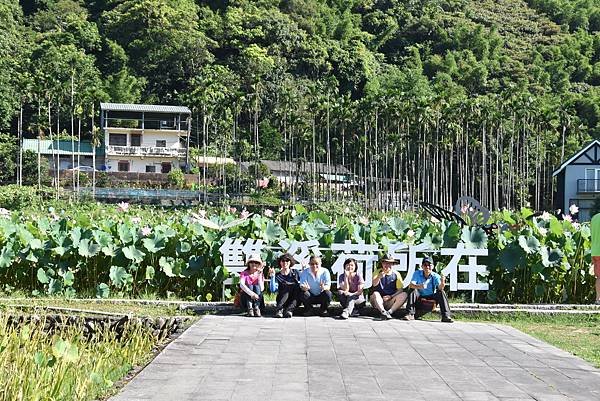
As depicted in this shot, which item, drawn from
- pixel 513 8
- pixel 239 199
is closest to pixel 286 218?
pixel 239 199

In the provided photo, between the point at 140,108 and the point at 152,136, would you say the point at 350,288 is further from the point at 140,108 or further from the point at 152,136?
the point at 152,136

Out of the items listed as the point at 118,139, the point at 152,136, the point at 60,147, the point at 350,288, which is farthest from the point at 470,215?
the point at 118,139

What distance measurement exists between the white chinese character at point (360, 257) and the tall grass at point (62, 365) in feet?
12.0

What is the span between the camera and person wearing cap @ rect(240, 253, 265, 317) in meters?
11.3

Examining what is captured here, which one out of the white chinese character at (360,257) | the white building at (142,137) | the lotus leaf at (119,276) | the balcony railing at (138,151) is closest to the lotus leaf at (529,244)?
the white chinese character at (360,257)

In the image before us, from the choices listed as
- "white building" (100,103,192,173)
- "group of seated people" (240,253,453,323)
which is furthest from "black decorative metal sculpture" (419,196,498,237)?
"white building" (100,103,192,173)

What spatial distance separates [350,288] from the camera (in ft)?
37.6

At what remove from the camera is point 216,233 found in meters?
13.4

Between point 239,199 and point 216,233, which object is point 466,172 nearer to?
point 239,199

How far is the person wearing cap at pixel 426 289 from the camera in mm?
11281

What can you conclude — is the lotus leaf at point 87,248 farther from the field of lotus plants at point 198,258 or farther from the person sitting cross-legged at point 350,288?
the person sitting cross-legged at point 350,288

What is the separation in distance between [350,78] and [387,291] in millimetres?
76517

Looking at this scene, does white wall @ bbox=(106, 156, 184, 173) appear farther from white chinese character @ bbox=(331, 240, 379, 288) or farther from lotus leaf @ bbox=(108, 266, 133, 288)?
white chinese character @ bbox=(331, 240, 379, 288)

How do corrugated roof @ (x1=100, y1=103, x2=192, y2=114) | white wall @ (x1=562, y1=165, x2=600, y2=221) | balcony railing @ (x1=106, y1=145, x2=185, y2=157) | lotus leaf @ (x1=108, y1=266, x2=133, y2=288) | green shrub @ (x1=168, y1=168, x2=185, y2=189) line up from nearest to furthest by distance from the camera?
lotus leaf @ (x1=108, y1=266, x2=133, y2=288) → white wall @ (x1=562, y1=165, x2=600, y2=221) → green shrub @ (x1=168, y1=168, x2=185, y2=189) → balcony railing @ (x1=106, y1=145, x2=185, y2=157) → corrugated roof @ (x1=100, y1=103, x2=192, y2=114)
